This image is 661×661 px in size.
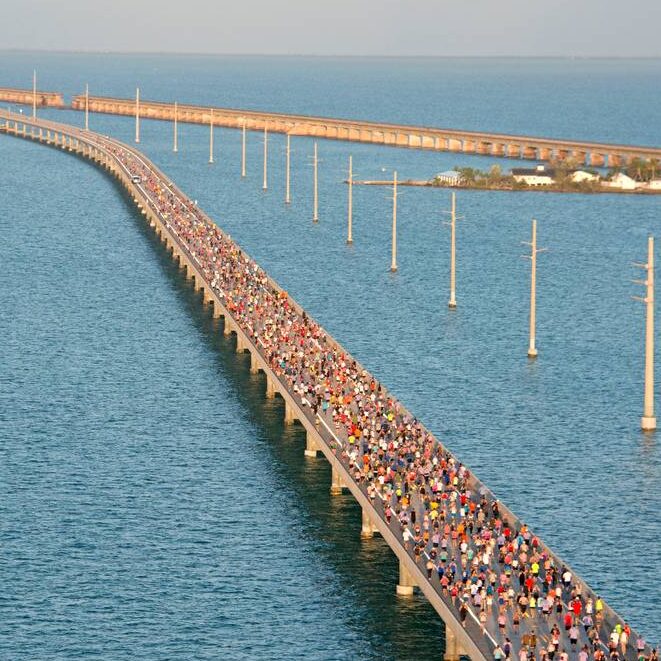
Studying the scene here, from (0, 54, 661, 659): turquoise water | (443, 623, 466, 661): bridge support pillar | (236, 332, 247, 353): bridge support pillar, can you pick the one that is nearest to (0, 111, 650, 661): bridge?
(443, 623, 466, 661): bridge support pillar

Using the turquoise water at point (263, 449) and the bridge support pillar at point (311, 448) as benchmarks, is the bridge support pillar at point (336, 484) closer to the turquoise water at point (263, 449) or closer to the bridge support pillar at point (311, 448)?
the turquoise water at point (263, 449)

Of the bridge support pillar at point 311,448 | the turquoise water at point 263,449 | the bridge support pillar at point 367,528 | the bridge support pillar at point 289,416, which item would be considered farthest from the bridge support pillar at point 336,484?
the bridge support pillar at point 289,416

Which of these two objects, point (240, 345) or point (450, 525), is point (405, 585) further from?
point (240, 345)

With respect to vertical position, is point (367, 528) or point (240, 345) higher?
point (240, 345)

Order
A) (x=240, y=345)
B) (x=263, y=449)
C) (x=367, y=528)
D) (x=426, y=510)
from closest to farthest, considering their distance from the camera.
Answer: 1. (x=426, y=510)
2. (x=367, y=528)
3. (x=263, y=449)
4. (x=240, y=345)

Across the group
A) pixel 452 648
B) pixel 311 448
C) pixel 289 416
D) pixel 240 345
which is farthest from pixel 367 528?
pixel 240 345

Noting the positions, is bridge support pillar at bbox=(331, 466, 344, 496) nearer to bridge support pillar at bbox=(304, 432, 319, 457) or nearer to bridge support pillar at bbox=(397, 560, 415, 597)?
bridge support pillar at bbox=(304, 432, 319, 457)
